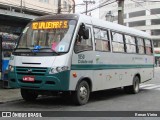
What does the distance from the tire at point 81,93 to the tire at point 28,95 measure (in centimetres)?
170

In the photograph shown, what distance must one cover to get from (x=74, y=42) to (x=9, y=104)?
3.01m

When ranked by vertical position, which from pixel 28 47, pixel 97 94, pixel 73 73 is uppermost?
pixel 28 47

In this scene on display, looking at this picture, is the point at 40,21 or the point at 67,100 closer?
→ the point at 40,21

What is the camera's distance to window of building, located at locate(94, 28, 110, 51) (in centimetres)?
1298

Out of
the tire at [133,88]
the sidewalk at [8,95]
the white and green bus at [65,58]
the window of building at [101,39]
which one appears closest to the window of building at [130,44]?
the tire at [133,88]

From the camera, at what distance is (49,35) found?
11.8m

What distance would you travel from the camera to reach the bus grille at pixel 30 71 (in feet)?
36.7

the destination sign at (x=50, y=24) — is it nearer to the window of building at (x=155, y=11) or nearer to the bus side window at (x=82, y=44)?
the bus side window at (x=82, y=44)

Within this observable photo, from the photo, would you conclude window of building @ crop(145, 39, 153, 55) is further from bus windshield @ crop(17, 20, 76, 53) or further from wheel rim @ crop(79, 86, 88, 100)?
bus windshield @ crop(17, 20, 76, 53)

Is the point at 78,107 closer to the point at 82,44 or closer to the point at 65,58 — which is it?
the point at 65,58

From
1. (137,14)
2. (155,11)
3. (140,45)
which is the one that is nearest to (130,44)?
(140,45)

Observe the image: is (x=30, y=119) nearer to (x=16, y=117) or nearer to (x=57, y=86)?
(x=16, y=117)

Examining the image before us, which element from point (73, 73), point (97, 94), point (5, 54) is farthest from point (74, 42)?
point (5, 54)

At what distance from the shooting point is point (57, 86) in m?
11.0
